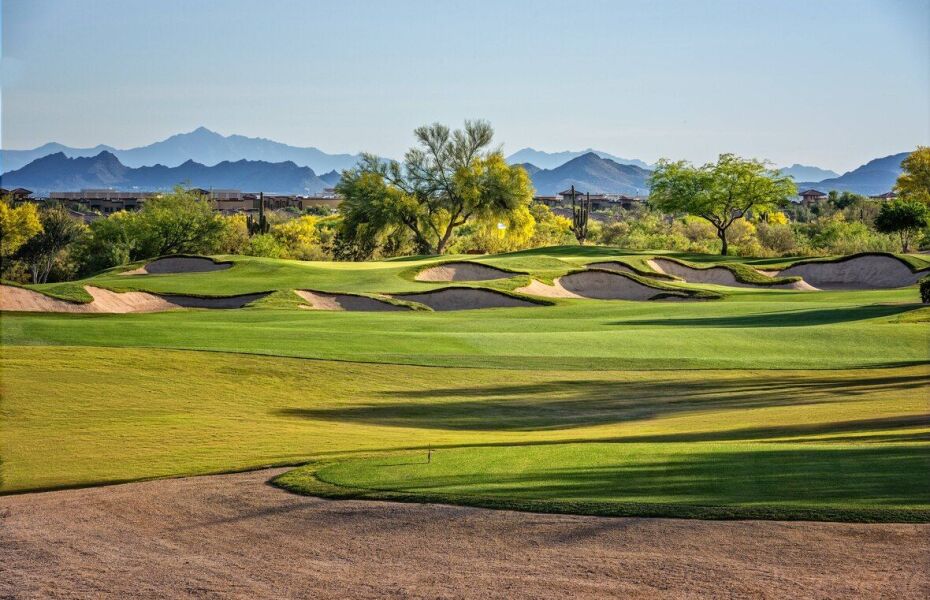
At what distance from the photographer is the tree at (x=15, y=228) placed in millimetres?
75875

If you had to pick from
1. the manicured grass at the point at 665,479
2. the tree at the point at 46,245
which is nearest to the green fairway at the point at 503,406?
the manicured grass at the point at 665,479

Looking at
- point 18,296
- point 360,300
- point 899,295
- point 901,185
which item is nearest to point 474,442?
point 18,296

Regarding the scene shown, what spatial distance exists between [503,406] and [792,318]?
17153mm

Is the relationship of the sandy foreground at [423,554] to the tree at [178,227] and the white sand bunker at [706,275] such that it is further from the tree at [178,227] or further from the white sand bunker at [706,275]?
the tree at [178,227]

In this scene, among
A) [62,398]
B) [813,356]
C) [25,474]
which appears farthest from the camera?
[813,356]

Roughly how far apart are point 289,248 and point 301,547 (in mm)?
71904

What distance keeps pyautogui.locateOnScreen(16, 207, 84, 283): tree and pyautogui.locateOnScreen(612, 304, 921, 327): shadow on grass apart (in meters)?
59.0

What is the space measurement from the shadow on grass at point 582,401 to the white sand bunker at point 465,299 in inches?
814

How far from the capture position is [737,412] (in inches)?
642

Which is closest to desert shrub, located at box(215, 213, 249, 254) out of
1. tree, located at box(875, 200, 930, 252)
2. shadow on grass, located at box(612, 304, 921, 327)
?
tree, located at box(875, 200, 930, 252)

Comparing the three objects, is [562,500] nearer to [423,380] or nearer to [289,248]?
[423,380]

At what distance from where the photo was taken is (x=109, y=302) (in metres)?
34.8

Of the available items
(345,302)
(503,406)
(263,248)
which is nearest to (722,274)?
(345,302)

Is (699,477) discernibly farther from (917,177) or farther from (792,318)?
(917,177)
